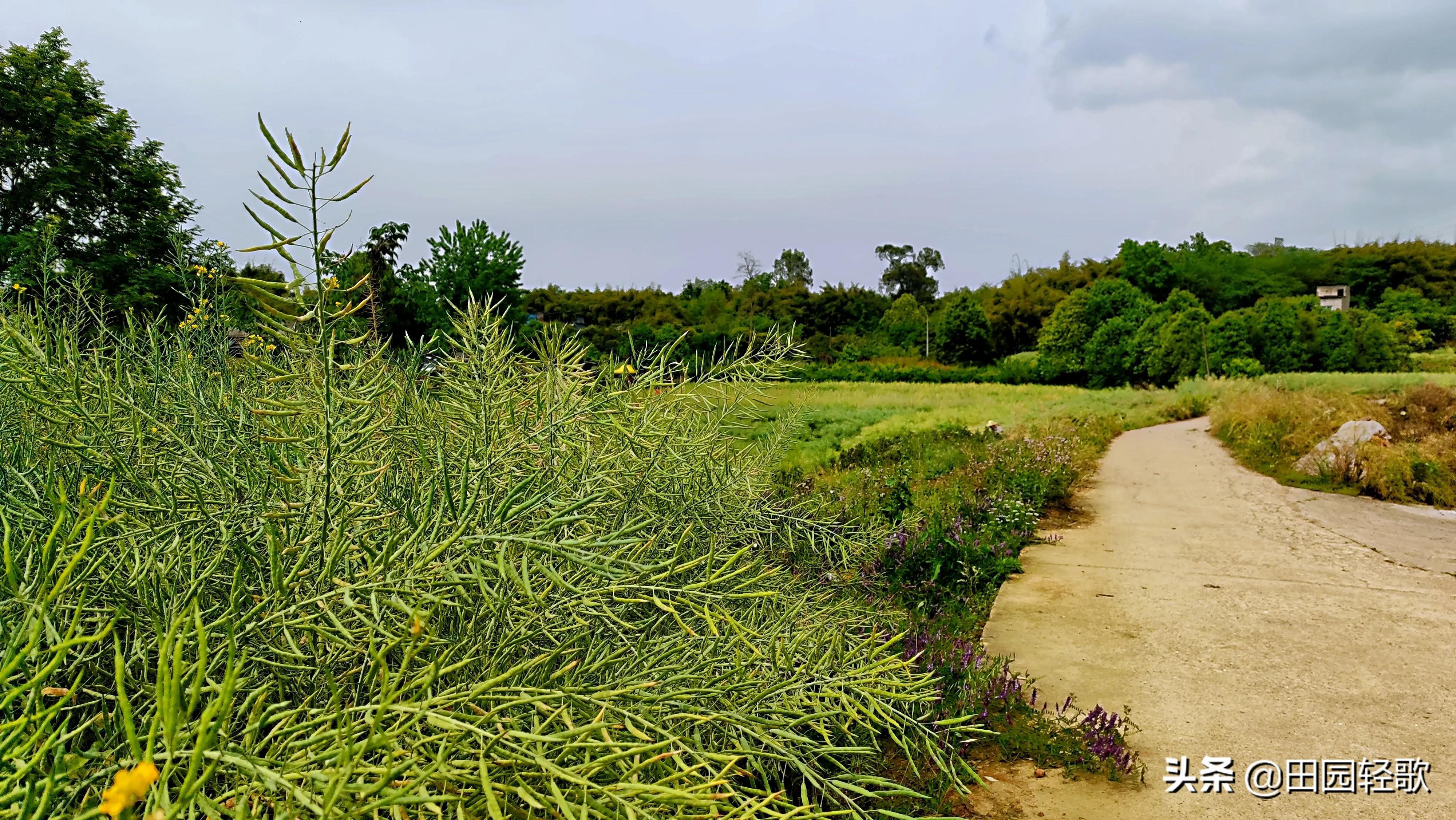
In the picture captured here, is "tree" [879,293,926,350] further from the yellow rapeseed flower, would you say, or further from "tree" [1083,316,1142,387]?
the yellow rapeseed flower

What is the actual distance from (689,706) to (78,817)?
2.07ft

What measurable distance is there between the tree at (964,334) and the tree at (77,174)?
1106 inches

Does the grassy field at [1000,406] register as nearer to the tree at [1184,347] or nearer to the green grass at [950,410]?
the green grass at [950,410]

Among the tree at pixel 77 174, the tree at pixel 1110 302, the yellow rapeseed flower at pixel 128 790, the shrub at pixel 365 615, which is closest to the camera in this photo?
the yellow rapeseed flower at pixel 128 790

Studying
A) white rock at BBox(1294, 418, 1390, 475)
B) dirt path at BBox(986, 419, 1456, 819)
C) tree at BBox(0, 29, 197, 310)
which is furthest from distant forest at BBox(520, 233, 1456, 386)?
dirt path at BBox(986, 419, 1456, 819)

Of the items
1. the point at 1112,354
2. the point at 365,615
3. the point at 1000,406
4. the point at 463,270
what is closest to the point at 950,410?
the point at 1000,406

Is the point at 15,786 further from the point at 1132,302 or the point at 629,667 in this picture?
the point at 1132,302

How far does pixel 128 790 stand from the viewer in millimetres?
489

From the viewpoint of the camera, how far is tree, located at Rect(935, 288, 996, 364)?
35.9 meters

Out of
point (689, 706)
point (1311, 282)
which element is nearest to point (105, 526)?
point (689, 706)

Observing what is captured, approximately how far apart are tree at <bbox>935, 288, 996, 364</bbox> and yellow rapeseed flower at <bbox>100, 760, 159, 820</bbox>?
3685 cm

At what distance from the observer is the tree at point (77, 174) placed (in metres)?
19.9

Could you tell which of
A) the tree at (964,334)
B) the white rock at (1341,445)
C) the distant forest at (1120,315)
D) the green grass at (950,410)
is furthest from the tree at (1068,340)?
the white rock at (1341,445)

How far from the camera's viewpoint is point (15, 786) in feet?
2.23
